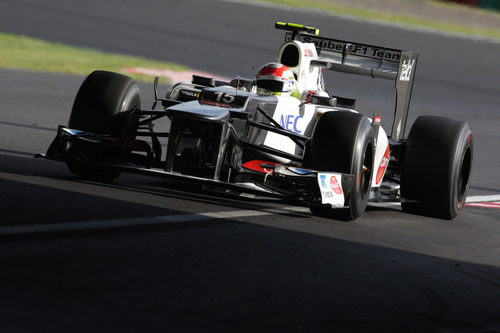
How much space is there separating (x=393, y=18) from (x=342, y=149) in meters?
29.6

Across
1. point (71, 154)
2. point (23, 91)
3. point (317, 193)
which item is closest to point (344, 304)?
point (317, 193)

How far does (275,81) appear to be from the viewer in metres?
9.56

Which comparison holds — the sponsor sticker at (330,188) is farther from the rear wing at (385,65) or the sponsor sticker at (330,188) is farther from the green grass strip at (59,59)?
the green grass strip at (59,59)

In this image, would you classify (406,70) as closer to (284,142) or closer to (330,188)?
(284,142)

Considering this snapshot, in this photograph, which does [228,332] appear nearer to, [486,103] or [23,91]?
[23,91]

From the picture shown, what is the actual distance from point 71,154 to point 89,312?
12.8 feet

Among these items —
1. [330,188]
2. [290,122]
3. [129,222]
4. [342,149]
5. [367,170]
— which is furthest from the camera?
[290,122]

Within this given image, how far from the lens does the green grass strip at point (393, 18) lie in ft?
119

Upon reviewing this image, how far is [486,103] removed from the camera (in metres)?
24.6

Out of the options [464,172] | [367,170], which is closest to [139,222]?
[367,170]

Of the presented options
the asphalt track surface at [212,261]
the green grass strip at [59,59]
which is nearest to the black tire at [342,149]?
the asphalt track surface at [212,261]

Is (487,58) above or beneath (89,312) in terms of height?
above

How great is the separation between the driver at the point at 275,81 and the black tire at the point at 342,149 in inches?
43.8

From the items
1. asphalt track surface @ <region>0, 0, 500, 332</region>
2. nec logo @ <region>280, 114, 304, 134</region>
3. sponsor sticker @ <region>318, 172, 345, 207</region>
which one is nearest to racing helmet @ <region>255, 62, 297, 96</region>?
nec logo @ <region>280, 114, 304, 134</region>
